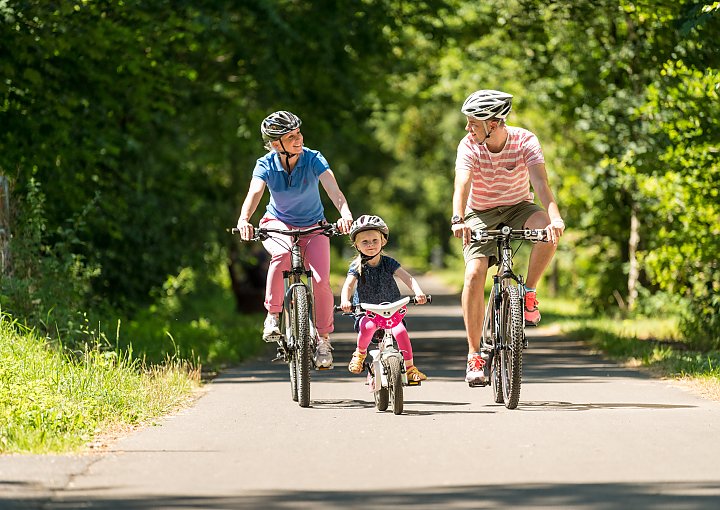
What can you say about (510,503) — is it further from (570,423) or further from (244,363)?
(244,363)

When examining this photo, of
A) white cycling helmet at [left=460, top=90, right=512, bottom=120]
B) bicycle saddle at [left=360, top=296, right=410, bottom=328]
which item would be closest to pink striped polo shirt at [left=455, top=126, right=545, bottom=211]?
white cycling helmet at [left=460, top=90, right=512, bottom=120]

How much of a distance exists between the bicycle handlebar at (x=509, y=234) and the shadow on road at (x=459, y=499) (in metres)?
3.20

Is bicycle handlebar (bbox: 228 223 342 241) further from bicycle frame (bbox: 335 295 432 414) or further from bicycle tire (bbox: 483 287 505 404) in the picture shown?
bicycle tire (bbox: 483 287 505 404)

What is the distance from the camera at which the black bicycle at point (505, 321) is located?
9586mm

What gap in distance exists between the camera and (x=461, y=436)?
27.5 ft

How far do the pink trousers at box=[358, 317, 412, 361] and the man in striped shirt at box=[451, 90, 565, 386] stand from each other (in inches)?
19.5

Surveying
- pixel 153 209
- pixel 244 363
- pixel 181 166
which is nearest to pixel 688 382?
pixel 244 363

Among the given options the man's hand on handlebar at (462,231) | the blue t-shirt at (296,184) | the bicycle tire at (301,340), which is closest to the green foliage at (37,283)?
the blue t-shirt at (296,184)

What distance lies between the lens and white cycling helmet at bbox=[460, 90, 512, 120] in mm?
9750

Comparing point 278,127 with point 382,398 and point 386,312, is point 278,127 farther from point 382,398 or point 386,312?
point 382,398

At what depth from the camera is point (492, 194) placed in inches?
401

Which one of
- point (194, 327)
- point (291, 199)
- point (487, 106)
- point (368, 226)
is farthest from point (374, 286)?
point (194, 327)

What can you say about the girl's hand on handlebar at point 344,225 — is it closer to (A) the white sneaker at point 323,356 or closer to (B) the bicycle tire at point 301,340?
(B) the bicycle tire at point 301,340

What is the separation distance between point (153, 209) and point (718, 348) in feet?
32.1
